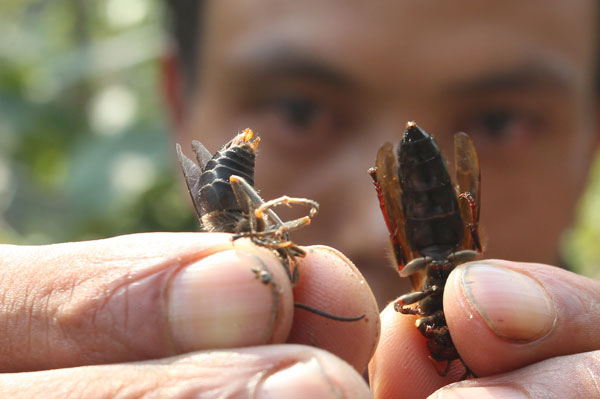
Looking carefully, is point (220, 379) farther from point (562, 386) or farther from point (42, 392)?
point (562, 386)

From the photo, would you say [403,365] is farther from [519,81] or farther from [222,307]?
[519,81]

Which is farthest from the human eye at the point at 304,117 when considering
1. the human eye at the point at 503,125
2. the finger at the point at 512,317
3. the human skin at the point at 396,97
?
the finger at the point at 512,317

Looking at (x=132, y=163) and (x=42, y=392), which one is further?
(x=132, y=163)

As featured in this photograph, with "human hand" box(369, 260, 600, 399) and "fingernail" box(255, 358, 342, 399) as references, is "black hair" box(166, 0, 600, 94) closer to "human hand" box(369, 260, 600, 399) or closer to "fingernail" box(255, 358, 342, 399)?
"human hand" box(369, 260, 600, 399)

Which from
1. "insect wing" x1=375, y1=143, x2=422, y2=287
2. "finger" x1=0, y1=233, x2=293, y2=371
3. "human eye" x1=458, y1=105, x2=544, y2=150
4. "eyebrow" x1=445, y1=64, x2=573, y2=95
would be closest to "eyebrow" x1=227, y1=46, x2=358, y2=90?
"eyebrow" x1=445, y1=64, x2=573, y2=95

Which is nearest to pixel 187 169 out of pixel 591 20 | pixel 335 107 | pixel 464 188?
pixel 464 188

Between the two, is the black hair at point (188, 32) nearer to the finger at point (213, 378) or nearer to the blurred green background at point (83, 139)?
the blurred green background at point (83, 139)
